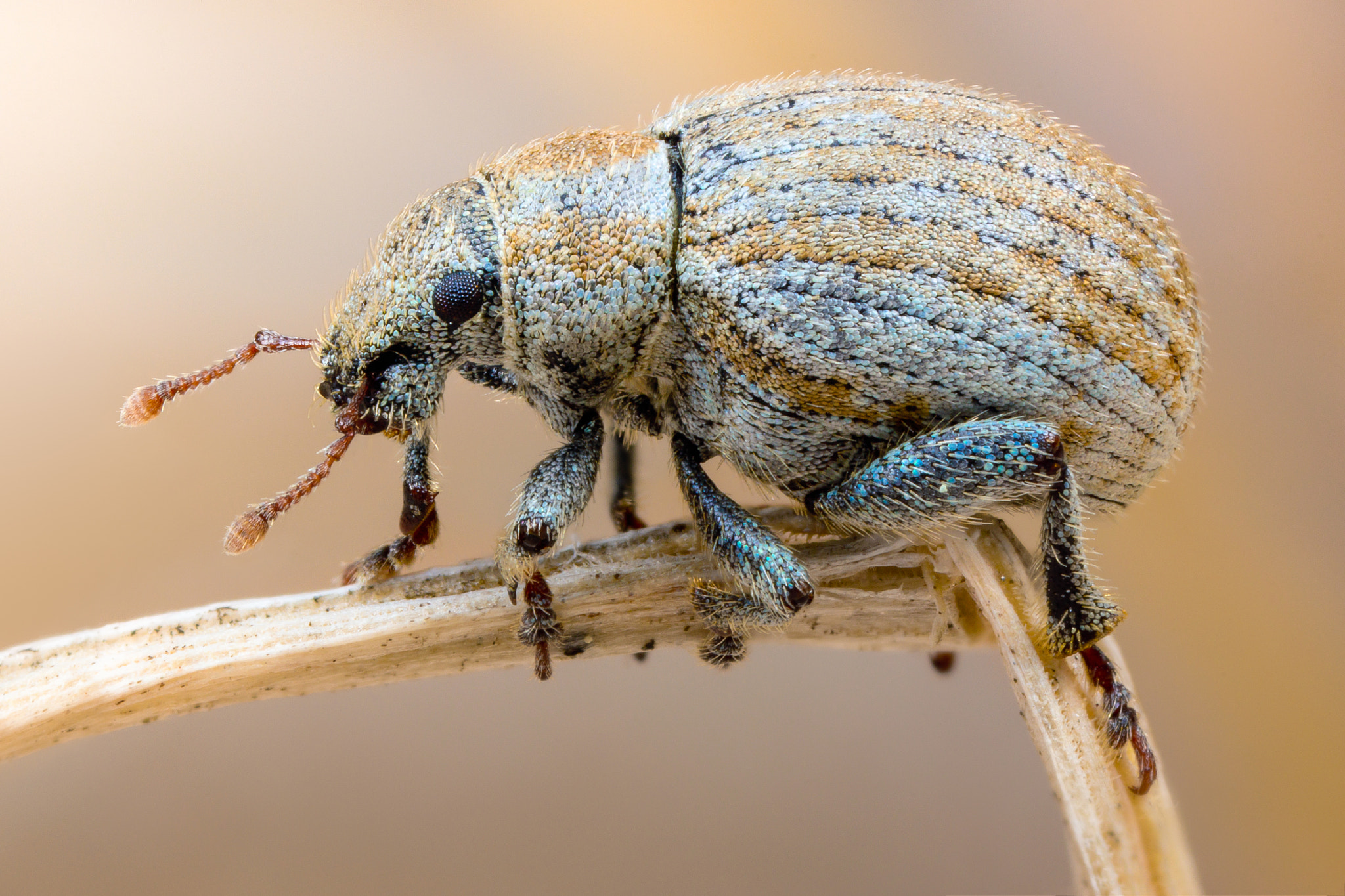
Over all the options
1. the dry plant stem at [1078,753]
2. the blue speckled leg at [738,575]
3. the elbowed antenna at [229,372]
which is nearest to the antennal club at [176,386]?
the elbowed antenna at [229,372]

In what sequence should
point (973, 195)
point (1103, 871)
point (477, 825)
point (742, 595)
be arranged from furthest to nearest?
point (477, 825), point (742, 595), point (973, 195), point (1103, 871)

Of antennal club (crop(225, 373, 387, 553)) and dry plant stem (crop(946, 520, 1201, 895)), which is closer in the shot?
dry plant stem (crop(946, 520, 1201, 895))

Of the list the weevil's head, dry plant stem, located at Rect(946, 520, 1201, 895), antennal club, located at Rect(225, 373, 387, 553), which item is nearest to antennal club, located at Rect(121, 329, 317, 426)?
the weevil's head

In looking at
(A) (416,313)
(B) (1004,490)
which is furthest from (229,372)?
(B) (1004,490)

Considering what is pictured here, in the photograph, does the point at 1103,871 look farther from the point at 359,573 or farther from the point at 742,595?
the point at 359,573

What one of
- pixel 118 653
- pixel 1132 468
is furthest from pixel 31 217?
pixel 1132 468

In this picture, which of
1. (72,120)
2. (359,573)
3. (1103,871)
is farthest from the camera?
(72,120)

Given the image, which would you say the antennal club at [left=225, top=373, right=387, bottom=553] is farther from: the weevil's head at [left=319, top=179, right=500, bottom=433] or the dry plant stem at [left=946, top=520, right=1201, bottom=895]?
the dry plant stem at [left=946, top=520, right=1201, bottom=895]
